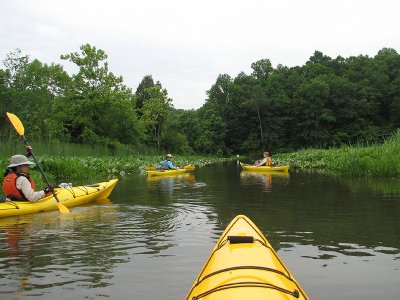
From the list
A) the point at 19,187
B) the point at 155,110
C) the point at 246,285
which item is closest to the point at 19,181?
the point at 19,187

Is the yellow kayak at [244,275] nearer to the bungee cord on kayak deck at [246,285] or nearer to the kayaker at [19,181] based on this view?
the bungee cord on kayak deck at [246,285]

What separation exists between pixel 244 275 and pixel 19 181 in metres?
→ 6.58

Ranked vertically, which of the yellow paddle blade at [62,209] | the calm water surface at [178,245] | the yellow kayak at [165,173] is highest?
the yellow kayak at [165,173]

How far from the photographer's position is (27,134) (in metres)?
31.0

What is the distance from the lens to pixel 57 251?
221 inches

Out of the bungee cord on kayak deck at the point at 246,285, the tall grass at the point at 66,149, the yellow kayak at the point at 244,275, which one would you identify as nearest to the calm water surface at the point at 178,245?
the yellow kayak at the point at 244,275

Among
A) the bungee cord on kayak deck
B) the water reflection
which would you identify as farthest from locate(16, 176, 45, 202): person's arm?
the water reflection

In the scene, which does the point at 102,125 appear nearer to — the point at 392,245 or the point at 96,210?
the point at 96,210

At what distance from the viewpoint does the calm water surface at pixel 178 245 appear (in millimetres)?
4297

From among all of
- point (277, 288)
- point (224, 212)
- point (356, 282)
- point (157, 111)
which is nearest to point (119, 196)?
point (224, 212)

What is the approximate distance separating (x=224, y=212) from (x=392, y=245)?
3.71m

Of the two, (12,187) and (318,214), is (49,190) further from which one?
(318,214)

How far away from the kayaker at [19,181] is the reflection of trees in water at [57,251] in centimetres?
47

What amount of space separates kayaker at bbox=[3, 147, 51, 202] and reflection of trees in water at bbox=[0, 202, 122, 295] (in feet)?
1.55
